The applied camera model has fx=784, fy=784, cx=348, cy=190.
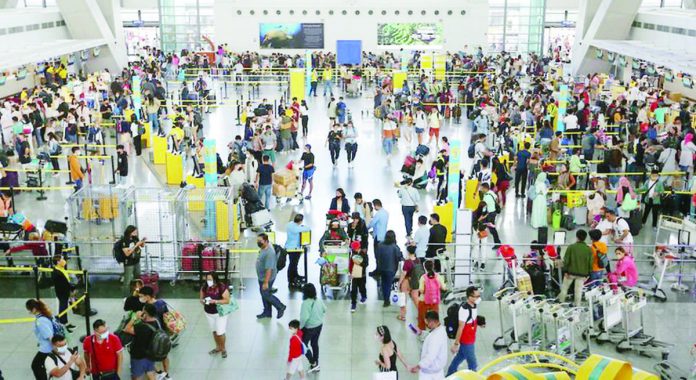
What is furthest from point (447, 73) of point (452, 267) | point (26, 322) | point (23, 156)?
point (26, 322)

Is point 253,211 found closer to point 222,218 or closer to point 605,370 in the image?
point 222,218

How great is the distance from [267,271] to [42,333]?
332 centimetres

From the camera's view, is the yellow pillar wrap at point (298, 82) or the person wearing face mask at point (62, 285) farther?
the yellow pillar wrap at point (298, 82)

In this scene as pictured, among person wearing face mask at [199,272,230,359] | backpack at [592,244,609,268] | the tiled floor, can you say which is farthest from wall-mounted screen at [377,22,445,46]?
person wearing face mask at [199,272,230,359]

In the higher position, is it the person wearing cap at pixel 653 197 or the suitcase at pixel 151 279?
the person wearing cap at pixel 653 197

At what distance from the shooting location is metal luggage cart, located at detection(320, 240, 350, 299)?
41.1ft

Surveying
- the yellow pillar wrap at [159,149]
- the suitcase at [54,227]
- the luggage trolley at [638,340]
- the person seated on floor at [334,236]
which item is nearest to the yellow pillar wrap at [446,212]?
the person seated on floor at [334,236]

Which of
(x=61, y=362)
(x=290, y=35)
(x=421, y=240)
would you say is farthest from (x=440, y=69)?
(x=61, y=362)

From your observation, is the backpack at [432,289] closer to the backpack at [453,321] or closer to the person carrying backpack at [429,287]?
the person carrying backpack at [429,287]

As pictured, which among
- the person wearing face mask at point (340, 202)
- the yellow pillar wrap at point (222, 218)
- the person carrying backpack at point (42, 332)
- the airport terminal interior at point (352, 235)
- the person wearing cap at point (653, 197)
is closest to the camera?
the person carrying backpack at point (42, 332)

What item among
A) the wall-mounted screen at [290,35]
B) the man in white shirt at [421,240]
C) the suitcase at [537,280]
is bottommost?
the suitcase at [537,280]

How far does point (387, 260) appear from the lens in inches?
462

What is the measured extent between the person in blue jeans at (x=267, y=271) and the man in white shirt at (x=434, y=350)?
10.9 ft

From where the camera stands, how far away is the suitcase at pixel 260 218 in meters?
15.4
